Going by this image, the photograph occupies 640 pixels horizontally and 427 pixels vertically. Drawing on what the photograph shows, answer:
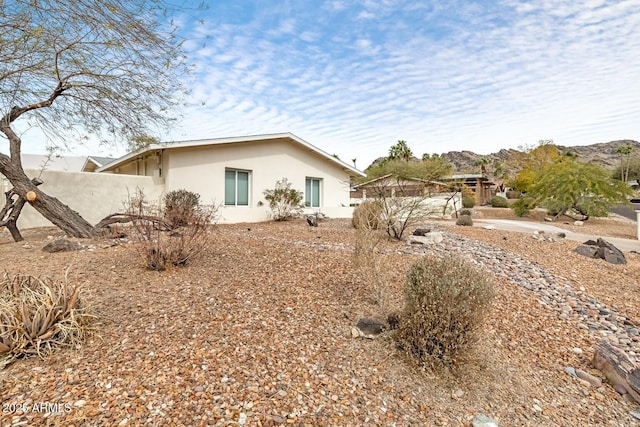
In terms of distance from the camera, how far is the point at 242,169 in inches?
523

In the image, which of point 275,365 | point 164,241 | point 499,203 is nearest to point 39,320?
point 275,365

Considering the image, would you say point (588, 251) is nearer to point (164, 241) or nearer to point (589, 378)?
point (589, 378)

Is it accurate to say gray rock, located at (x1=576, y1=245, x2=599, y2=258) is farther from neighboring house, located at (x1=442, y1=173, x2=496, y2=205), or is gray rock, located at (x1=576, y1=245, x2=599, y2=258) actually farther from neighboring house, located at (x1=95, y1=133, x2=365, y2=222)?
neighboring house, located at (x1=442, y1=173, x2=496, y2=205)

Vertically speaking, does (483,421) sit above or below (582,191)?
below

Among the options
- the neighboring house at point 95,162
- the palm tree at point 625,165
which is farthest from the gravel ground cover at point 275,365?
the palm tree at point 625,165

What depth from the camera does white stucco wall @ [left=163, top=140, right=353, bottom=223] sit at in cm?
1177

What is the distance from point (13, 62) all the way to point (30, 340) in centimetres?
534

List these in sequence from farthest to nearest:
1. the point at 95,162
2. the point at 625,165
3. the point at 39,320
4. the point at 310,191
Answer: the point at 625,165
the point at 95,162
the point at 310,191
the point at 39,320

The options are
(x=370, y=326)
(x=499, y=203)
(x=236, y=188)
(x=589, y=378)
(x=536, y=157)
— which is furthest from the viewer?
(x=536, y=157)

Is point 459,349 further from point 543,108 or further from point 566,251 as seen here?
point 543,108

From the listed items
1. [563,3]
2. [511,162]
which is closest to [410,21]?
[563,3]

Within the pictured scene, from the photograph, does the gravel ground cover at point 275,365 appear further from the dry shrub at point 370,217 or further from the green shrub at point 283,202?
the green shrub at point 283,202

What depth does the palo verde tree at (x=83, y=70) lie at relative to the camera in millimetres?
4180

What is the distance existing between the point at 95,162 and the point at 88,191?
7.16 m
